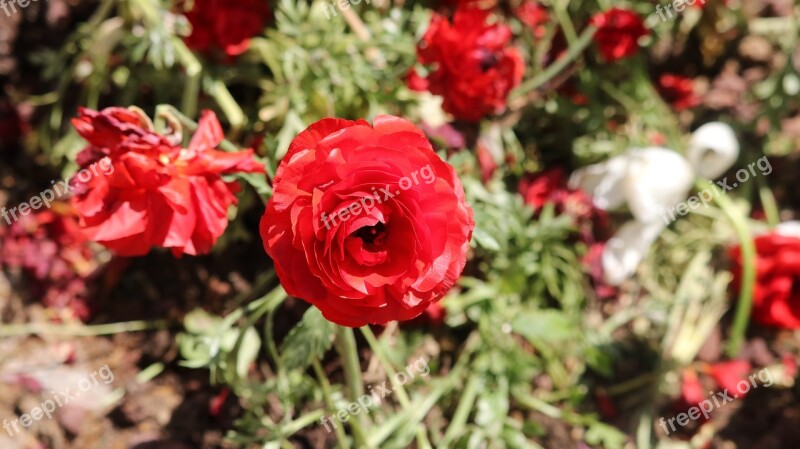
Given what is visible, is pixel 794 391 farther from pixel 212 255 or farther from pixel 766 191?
pixel 212 255

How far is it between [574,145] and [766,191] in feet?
1.89

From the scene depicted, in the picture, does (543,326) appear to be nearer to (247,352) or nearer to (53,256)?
(247,352)

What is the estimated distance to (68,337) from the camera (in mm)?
1564

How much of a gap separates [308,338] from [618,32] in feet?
3.50

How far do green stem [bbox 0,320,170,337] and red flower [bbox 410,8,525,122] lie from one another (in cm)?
86

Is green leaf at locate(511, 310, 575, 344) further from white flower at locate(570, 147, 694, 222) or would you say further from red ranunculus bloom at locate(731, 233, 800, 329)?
red ranunculus bloom at locate(731, 233, 800, 329)

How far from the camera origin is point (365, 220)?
29.2 inches

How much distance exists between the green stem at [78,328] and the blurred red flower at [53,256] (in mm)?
43

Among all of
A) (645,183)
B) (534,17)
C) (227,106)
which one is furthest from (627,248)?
(227,106)

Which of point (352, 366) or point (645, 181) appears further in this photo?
point (645, 181)

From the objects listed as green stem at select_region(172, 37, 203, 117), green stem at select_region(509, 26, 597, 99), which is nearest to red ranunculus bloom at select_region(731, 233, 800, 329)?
green stem at select_region(509, 26, 597, 99)

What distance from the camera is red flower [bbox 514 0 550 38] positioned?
172 centimetres

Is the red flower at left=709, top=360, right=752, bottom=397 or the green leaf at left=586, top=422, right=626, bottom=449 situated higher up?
the red flower at left=709, top=360, right=752, bottom=397

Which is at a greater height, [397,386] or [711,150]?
[711,150]
